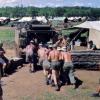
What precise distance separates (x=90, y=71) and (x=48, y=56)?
11.8 ft

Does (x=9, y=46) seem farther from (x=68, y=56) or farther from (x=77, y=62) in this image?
(x=68, y=56)

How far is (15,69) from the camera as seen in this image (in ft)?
71.8

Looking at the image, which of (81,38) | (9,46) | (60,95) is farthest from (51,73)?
(9,46)

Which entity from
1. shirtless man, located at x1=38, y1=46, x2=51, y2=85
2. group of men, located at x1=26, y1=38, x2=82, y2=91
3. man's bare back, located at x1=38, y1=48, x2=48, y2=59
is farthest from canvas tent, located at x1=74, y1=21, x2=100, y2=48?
group of men, located at x1=26, y1=38, x2=82, y2=91

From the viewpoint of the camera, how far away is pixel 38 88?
17406 millimetres

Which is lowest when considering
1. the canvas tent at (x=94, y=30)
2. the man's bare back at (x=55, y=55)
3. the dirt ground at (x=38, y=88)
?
the dirt ground at (x=38, y=88)

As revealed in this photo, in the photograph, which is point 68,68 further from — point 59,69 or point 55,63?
point 55,63

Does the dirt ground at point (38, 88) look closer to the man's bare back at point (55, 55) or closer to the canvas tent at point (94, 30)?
the man's bare back at point (55, 55)

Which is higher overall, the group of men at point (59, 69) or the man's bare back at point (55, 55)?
the man's bare back at point (55, 55)

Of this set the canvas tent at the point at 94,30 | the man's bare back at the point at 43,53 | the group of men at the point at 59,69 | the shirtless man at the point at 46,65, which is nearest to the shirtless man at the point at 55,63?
the group of men at the point at 59,69

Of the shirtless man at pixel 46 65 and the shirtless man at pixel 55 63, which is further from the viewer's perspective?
the shirtless man at pixel 46 65

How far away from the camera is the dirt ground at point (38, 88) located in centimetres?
1599

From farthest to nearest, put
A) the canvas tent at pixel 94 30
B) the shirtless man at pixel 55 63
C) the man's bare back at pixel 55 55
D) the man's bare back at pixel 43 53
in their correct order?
the canvas tent at pixel 94 30 → the man's bare back at pixel 43 53 → the man's bare back at pixel 55 55 → the shirtless man at pixel 55 63

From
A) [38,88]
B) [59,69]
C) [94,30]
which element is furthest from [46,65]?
[94,30]
